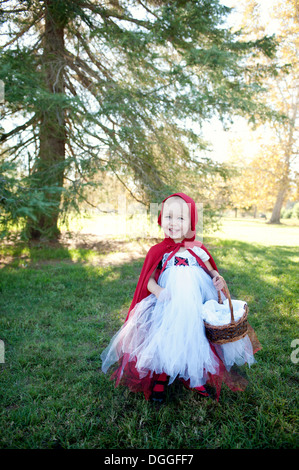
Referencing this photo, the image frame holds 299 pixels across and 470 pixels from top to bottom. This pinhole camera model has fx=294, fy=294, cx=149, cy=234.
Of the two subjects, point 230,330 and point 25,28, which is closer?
point 230,330

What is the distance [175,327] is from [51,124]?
5.57m

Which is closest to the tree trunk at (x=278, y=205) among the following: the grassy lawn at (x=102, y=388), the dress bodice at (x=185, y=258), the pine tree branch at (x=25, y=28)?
the pine tree branch at (x=25, y=28)

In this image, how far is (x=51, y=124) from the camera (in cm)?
616

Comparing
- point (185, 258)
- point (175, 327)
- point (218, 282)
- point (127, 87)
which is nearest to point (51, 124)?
point (127, 87)

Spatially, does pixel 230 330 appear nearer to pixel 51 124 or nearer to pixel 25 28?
pixel 51 124

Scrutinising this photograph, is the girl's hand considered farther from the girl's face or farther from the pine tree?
the pine tree

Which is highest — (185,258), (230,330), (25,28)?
(25,28)

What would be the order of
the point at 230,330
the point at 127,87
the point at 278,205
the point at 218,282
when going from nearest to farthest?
the point at 230,330
the point at 218,282
the point at 127,87
the point at 278,205

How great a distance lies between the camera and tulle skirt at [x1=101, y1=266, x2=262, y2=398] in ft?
6.46

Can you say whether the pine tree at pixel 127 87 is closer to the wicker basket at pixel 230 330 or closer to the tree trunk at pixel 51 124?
the tree trunk at pixel 51 124

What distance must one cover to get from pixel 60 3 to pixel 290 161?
48.8 ft

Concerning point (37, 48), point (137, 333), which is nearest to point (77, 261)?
→ point (137, 333)

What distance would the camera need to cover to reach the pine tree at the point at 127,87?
17.2ft

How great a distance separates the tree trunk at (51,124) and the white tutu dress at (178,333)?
3927mm
